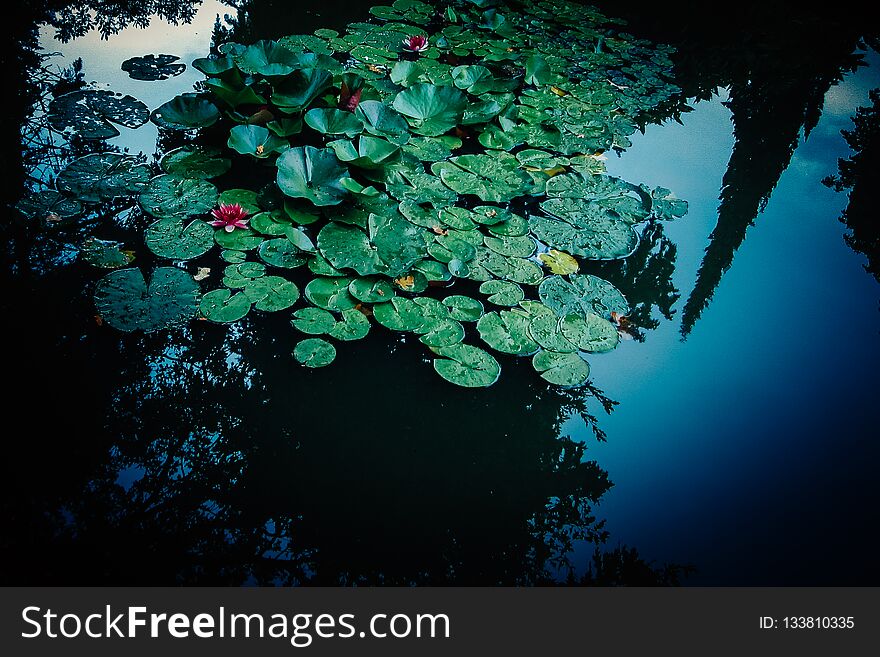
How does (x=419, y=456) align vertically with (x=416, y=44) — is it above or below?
below

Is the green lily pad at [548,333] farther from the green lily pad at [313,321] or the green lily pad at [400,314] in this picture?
the green lily pad at [313,321]

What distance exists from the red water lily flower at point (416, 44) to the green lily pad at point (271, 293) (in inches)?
101

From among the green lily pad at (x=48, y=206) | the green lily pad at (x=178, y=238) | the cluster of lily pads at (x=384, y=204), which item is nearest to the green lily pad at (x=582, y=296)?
the cluster of lily pads at (x=384, y=204)

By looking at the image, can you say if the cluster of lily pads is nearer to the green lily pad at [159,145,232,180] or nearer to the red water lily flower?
the green lily pad at [159,145,232,180]

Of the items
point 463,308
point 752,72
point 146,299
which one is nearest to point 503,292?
point 463,308

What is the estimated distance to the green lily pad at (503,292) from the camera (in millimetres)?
2235

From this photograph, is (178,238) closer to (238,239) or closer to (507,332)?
(238,239)

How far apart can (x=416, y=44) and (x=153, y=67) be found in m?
1.75

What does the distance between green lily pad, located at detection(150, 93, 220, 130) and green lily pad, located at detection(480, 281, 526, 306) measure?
175 centimetres

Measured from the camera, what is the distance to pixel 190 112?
289 cm

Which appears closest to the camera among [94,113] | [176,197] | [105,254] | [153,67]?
[105,254]

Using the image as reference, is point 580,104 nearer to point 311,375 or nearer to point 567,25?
point 567,25

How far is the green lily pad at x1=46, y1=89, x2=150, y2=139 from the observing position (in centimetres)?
293

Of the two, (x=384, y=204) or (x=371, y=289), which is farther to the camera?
(x=384, y=204)
